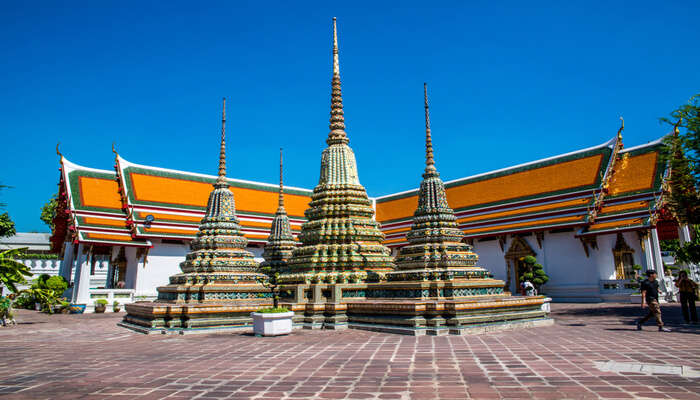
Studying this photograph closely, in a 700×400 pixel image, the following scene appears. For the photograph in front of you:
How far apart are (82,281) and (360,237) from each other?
17326 millimetres

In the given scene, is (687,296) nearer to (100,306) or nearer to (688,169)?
(688,169)

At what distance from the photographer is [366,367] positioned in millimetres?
6633

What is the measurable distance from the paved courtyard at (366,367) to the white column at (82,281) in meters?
14.9

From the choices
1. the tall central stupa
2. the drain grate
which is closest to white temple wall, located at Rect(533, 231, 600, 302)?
the tall central stupa

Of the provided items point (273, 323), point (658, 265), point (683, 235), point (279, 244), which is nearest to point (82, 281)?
point (279, 244)

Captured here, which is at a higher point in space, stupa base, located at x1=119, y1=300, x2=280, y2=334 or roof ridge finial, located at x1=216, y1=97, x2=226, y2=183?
roof ridge finial, located at x1=216, y1=97, x2=226, y2=183

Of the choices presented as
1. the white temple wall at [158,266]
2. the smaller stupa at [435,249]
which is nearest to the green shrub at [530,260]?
the smaller stupa at [435,249]

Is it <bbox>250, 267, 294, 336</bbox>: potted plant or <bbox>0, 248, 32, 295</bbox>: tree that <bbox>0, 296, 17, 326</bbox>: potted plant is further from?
<bbox>250, 267, 294, 336</bbox>: potted plant

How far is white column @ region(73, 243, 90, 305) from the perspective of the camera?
79.8 ft

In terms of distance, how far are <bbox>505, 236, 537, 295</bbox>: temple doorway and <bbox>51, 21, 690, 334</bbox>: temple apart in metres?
0.07

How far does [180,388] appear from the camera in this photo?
552 centimetres

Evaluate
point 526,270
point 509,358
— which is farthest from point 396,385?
point 526,270

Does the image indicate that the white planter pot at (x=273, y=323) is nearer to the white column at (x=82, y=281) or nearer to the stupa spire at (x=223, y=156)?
the stupa spire at (x=223, y=156)

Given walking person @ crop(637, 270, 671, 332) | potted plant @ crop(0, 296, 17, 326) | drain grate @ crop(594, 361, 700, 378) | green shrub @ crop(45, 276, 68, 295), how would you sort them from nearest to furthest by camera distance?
drain grate @ crop(594, 361, 700, 378), walking person @ crop(637, 270, 671, 332), potted plant @ crop(0, 296, 17, 326), green shrub @ crop(45, 276, 68, 295)
